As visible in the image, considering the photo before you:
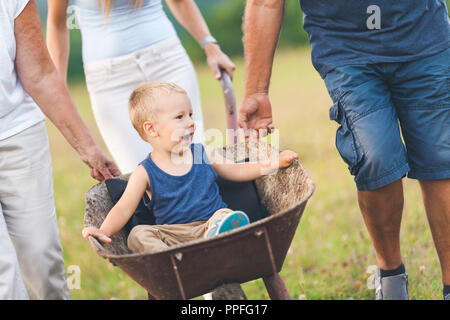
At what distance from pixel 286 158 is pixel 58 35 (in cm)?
146

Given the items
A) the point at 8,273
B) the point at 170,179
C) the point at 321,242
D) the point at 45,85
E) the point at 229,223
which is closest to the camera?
the point at 229,223

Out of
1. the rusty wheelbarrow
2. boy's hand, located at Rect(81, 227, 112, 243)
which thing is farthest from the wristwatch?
boy's hand, located at Rect(81, 227, 112, 243)

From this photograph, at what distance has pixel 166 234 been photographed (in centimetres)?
222

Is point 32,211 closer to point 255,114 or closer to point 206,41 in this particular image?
point 255,114

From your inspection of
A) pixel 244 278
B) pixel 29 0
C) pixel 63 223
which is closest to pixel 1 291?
pixel 244 278

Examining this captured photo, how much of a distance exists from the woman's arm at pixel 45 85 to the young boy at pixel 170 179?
0.31 m

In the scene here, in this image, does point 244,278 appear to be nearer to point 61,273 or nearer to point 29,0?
point 61,273

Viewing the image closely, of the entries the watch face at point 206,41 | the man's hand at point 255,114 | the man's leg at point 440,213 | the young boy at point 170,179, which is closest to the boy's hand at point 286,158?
the young boy at point 170,179

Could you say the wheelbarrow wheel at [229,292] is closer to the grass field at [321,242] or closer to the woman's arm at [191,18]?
the grass field at [321,242]

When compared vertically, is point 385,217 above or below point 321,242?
above

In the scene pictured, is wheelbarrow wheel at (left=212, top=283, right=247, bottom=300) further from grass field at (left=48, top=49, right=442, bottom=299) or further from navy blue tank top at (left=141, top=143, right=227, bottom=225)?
grass field at (left=48, top=49, right=442, bottom=299)

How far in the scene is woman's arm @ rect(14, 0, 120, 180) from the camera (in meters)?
2.37

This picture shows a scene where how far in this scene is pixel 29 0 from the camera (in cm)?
235

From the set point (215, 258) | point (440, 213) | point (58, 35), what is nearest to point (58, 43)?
point (58, 35)
